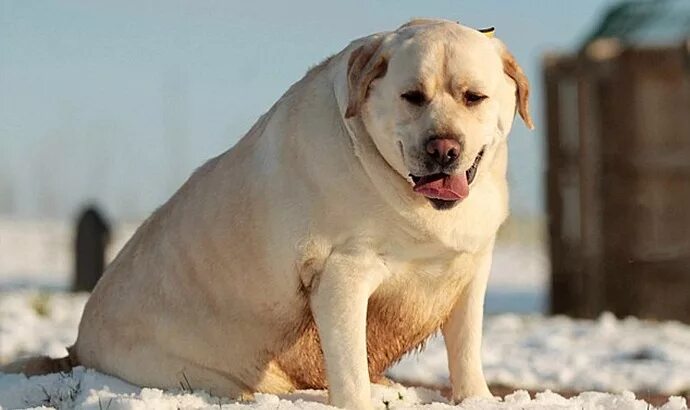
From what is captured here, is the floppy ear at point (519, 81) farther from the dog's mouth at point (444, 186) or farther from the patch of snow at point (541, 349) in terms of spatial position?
the patch of snow at point (541, 349)

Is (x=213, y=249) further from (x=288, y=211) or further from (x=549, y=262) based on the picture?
(x=549, y=262)

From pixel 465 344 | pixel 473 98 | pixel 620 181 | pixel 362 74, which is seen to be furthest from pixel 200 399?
pixel 620 181

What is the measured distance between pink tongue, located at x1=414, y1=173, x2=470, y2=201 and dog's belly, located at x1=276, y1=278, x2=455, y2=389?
0.46 meters

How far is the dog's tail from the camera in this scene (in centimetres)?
550

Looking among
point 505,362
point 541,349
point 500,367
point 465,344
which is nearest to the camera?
point 465,344

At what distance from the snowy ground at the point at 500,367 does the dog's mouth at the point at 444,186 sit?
0.74 meters

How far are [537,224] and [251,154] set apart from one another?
78.5ft

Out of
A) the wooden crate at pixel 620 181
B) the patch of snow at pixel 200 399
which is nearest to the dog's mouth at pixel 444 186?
the patch of snow at pixel 200 399

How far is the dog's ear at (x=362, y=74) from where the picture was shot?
13.9ft

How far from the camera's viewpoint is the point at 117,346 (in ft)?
16.5

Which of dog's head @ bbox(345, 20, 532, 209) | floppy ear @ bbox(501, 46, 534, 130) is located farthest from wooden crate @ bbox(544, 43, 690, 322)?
dog's head @ bbox(345, 20, 532, 209)

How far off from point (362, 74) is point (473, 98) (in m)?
0.37

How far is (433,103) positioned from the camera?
4137 millimetres

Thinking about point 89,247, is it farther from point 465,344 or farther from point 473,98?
point 473,98
